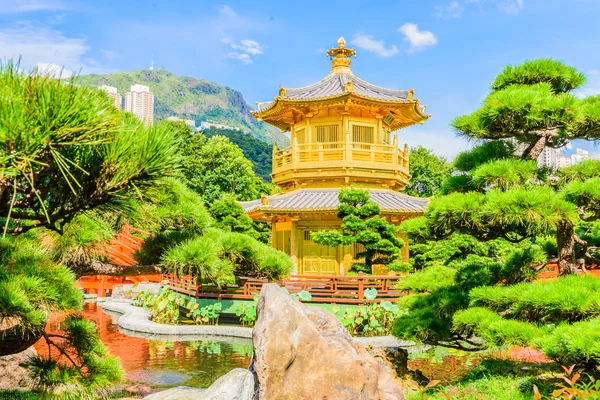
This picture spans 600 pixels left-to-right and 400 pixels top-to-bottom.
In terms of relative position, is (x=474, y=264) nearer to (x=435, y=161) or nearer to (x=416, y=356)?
(x=416, y=356)

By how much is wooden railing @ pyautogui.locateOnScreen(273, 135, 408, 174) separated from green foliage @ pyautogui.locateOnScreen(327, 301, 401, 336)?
18.9 ft

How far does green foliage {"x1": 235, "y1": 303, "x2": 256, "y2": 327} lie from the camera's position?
11.8 meters

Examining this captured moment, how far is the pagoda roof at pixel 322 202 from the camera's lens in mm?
14750

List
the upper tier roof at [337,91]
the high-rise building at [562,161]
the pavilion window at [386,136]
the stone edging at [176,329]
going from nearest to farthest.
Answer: the high-rise building at [562,161], the stone edging at [176,329], the upper tier roof at [337,91], the pavilion window at [386,136]

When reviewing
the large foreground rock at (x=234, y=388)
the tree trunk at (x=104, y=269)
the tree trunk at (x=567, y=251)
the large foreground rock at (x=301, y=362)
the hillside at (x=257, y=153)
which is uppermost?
the hillside at (x=257, y=153)

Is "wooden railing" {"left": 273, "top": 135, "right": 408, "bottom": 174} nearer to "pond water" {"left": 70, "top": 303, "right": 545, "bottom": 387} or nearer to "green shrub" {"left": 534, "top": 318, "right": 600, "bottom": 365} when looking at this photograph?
"pond water" {"left": 70, "top": 303, "right": 545, "bottom": 387}

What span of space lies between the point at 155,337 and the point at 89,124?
987 centimetres

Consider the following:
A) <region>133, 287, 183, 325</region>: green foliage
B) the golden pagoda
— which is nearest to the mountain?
the golden pagoda

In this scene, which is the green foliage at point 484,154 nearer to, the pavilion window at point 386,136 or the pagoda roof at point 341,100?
the pagoda roof at point 341,100

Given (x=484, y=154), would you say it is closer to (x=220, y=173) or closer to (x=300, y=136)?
(x=300, y=136)

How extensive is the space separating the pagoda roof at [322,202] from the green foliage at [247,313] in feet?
12.1

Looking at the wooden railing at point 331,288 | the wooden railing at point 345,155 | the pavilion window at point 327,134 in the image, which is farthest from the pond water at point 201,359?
the pavilion window at point 327,134

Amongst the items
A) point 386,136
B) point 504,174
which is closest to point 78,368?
point 504,174

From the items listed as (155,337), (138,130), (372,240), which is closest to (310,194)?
(372,240)
